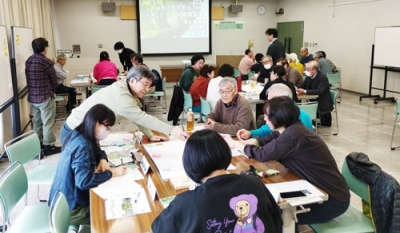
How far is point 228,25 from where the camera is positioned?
11672 millimetres

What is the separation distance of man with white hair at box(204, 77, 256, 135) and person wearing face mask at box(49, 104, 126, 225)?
1313mm

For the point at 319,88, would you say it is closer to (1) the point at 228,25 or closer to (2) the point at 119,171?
(2) the point at 119,171

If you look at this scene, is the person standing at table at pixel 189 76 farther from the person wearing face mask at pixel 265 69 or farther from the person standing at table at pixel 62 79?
the person standing at table at pixel 62 79

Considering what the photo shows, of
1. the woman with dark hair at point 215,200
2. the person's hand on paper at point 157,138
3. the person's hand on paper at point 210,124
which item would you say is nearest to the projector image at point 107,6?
the person's hand on paper at point 210,124

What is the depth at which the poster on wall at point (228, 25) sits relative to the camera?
11547mm

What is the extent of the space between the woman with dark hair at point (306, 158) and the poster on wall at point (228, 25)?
9698 mm

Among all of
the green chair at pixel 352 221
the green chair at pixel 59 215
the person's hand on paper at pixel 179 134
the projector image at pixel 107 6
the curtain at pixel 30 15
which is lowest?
the green chair at pixel 352 221

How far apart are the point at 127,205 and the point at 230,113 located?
181 cm

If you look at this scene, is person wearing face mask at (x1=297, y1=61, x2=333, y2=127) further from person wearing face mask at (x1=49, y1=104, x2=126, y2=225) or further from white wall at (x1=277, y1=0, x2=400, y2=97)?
person wearing face mask at (x1=49, y1=104, x2=126, y2=225)

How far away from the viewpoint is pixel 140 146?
279 centimetres

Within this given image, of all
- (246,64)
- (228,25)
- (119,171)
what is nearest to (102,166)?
(119,171)

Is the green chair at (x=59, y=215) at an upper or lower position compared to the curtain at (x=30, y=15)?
lower

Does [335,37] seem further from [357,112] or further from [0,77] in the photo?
[0,77]

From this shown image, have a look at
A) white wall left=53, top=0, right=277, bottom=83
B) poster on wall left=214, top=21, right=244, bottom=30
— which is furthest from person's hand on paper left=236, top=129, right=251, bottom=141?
poster on wall left=214, top=21, right=244, bottom=30
